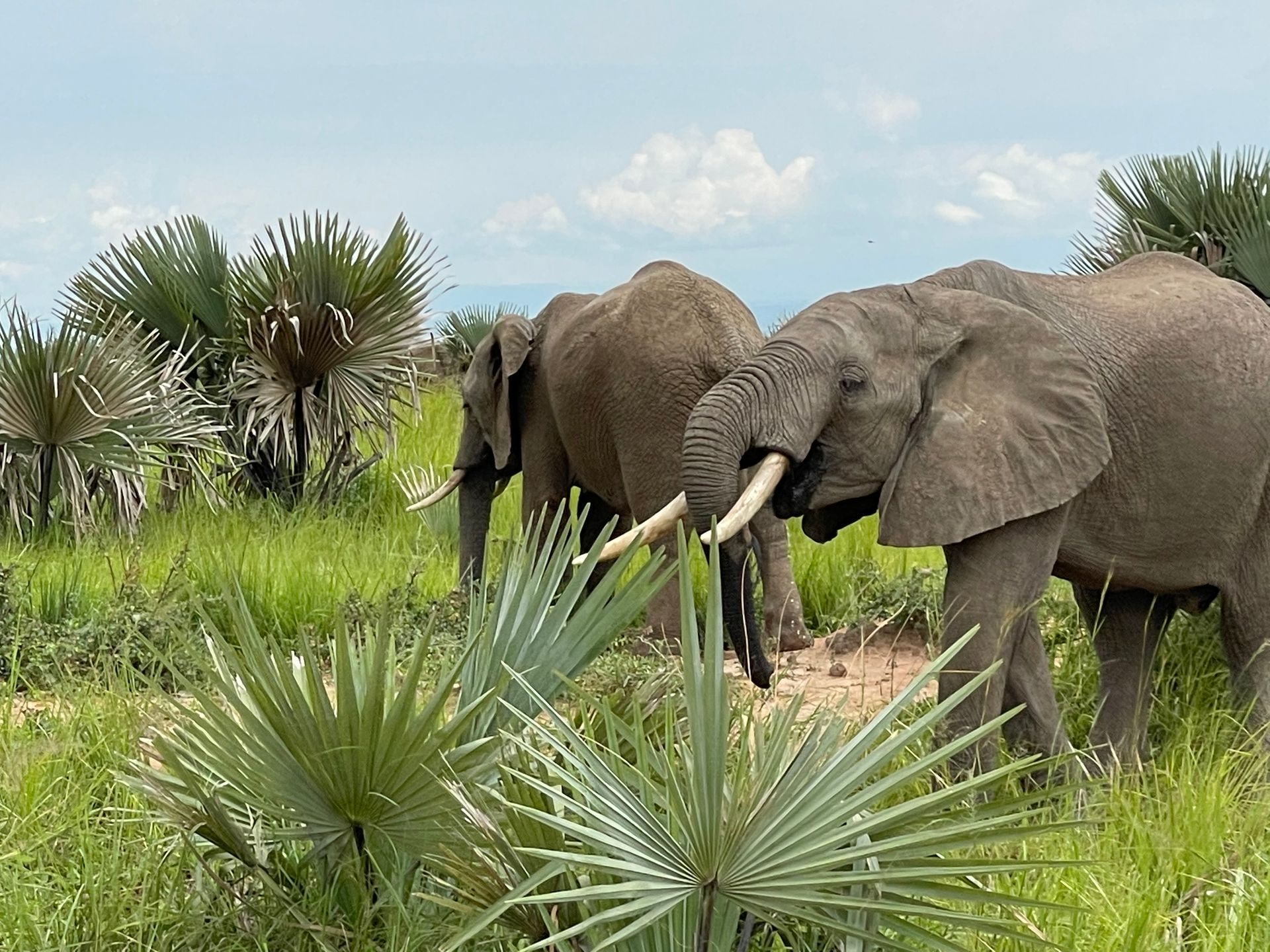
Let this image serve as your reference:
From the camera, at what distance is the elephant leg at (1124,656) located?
5863 mm

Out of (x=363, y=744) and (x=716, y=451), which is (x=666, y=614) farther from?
(x=363, y=744)

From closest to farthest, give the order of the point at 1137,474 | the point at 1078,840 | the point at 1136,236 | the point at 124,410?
the point at 1078,840, the point at 1137,474, the point at 124,410, the point at 1136,236

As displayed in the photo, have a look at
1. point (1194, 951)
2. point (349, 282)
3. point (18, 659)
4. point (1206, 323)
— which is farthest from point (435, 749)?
point (349, 282)

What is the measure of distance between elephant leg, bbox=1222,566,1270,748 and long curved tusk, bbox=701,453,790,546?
1.77 metres

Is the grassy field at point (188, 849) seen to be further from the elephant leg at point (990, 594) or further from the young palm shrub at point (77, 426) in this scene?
the young palm shrub at point (77, 426)

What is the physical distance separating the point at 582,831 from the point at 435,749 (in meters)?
0.48

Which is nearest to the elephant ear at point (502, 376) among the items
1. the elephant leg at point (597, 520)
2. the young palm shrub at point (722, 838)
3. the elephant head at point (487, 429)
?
the elephant head at point (487, 429)

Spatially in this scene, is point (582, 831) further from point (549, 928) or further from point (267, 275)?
point (267, 275)

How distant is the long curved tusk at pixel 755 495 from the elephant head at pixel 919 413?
0.01m

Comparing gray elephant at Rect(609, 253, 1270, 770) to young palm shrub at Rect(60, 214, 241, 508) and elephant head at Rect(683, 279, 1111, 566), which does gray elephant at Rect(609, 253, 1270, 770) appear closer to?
elephant head at Rect(683, 279, 1111, 566)

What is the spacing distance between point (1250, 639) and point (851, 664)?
7.31 feet

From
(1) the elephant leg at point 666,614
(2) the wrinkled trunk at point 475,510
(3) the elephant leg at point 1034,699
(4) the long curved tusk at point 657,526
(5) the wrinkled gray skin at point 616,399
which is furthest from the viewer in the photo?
(2) the wrinkled trunk at point 475,510

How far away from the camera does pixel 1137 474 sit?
5199 mm

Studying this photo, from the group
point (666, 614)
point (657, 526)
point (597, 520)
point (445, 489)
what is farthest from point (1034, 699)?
point (445, 489)
